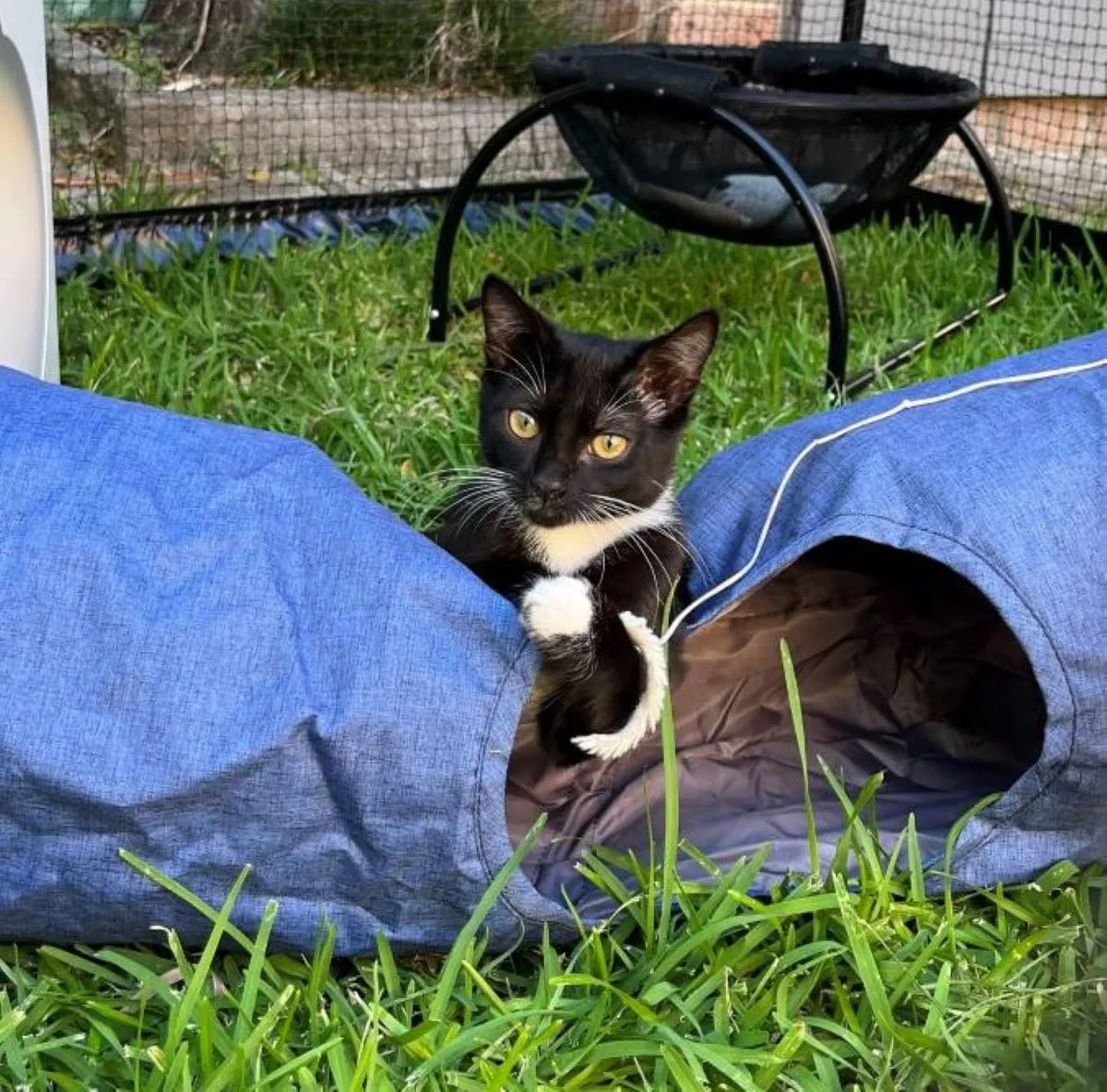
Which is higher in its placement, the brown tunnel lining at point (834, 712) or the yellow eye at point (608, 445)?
the yellow eye at point (608, 445)

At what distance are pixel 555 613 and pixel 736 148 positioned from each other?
164 centimetres

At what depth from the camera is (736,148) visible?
270 centimetres

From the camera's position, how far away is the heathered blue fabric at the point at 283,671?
1.23 meters

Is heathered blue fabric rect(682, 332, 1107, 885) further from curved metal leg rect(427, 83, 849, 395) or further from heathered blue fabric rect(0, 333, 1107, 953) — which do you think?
curved metal leg rect(427, 83, 849, 395)

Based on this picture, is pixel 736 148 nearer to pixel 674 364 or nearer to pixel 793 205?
pixel 793 205

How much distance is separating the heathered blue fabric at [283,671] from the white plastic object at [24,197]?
0.63m

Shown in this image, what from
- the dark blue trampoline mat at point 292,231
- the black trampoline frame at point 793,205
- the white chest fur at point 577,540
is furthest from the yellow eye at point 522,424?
the dark blue trampoline mat at point 292,231

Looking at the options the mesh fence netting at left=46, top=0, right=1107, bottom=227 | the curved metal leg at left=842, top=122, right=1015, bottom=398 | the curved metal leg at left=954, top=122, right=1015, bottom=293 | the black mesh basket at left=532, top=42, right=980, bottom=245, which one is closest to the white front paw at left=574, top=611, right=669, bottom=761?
the black mesh basket at left=532, top=42, right=980, bottom=245

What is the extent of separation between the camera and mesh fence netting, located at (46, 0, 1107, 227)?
374 centimetres

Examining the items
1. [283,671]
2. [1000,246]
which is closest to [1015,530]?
[283,671]

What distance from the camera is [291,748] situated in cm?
123

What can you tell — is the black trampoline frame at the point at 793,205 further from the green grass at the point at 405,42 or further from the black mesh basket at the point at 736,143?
the green grass at the point at 405,42

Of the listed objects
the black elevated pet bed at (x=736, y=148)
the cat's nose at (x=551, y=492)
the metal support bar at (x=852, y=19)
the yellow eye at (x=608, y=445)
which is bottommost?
the cat's nose at (x=551, y=492)

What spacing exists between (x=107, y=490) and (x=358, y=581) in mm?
253
